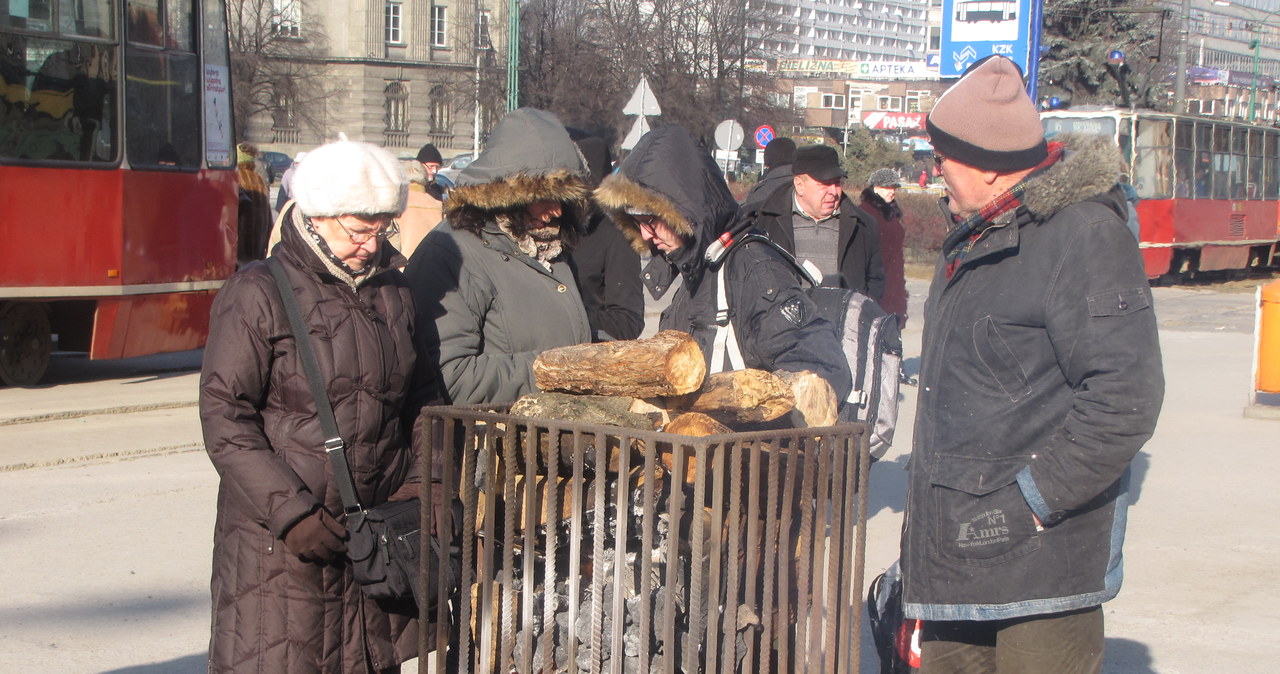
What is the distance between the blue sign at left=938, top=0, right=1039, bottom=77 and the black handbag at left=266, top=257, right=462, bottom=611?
14497 mm

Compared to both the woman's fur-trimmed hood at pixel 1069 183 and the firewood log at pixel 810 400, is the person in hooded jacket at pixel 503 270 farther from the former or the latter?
the woman's fur-trimmed hood at pixel 1069 183

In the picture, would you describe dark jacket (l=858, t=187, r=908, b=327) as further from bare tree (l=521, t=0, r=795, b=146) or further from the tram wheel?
bare tree (l=521, t=0, r=795, b=146)

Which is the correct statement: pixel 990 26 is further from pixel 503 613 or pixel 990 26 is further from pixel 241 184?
pixel 503 613

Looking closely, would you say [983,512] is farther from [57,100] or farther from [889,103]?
[889,103]

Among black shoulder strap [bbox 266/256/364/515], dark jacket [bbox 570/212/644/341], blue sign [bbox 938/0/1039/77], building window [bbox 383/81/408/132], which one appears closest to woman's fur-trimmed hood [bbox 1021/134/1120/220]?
black shoulder strap [bbox 266/256/364/515]

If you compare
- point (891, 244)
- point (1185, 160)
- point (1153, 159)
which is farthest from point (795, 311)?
point (1185, 160)

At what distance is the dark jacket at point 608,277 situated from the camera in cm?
496

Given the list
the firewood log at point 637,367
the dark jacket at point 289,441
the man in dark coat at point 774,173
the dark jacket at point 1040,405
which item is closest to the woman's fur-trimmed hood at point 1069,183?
the dark jacket at point 1040,405

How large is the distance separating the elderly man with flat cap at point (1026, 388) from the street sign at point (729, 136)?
1924 cm

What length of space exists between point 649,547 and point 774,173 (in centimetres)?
562

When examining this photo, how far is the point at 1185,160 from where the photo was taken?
24.0m

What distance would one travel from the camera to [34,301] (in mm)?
9469

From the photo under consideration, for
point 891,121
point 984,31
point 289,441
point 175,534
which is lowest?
point 175,534

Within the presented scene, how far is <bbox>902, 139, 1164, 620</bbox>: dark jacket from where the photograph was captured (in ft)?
8.82
